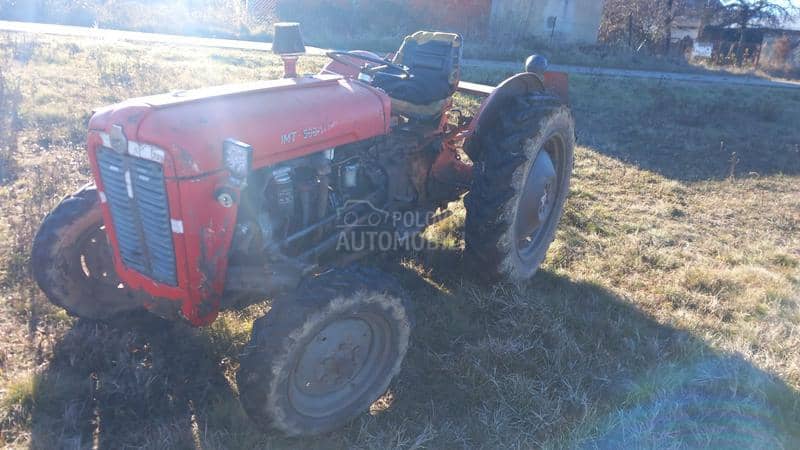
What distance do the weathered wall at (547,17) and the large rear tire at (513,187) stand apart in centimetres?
1684

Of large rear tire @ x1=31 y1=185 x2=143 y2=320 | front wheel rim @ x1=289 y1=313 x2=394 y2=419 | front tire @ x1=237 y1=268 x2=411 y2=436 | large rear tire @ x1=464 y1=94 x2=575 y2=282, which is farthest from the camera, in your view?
large rear tire @ x1=464 y1=94 x2=575 y2=282

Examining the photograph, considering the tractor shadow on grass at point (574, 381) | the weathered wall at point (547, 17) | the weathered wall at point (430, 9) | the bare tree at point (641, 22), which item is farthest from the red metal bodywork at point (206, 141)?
the bare tree at point (641, 22)

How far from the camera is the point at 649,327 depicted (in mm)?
3773

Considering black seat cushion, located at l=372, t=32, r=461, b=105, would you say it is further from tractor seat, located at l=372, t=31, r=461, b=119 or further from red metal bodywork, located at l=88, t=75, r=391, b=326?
red metal bodywork, located at l=88, t=75, r=391, b=326

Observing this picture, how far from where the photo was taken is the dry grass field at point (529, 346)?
2.78m

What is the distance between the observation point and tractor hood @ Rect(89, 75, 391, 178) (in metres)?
2.46

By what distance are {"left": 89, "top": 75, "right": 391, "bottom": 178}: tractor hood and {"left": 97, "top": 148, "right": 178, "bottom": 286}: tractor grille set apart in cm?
12

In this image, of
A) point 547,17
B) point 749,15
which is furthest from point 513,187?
point 749,15

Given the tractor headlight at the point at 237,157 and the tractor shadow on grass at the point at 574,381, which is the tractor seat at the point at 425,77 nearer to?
the tractor shadow on grass at the point at 574,381

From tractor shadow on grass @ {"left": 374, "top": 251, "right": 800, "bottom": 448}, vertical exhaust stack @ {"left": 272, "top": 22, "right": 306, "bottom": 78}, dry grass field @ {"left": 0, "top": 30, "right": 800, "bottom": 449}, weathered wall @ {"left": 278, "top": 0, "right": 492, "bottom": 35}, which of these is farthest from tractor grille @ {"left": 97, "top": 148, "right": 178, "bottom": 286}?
weathered wall @ {"left": 278, "top": 0, "right": 492, "bottom": 35}

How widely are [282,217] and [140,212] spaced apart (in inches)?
26.0

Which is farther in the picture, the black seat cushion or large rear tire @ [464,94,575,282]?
the black seat cushion

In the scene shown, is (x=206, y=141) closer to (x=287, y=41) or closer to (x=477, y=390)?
(x=287, y=41)

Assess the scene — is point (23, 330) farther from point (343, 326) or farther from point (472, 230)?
point (472, 230)
